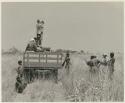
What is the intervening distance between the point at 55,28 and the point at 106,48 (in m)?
0.41

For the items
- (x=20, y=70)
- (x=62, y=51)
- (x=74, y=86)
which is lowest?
(x=74, y=86)

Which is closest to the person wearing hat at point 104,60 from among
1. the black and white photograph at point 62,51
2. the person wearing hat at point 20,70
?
the black and white photograph at point 62,51

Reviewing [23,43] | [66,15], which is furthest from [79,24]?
[23,43]

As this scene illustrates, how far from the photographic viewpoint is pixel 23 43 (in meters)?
3.40

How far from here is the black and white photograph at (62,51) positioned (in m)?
3.40

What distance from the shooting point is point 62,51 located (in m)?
3.43

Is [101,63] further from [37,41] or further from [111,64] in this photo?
[37,41]

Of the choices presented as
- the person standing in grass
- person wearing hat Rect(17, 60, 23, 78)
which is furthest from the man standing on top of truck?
the person standing in grass

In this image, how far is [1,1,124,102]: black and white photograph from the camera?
11.2ft

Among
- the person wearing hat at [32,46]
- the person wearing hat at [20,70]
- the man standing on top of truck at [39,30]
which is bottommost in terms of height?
the person wearing hat at [20,70]

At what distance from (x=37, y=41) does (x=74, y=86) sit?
44 cm

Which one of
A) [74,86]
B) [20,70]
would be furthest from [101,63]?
[20,70]

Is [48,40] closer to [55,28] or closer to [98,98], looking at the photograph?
[55,28]

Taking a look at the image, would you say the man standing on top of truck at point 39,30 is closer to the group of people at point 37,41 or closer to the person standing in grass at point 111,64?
the group of people at point 37,41
